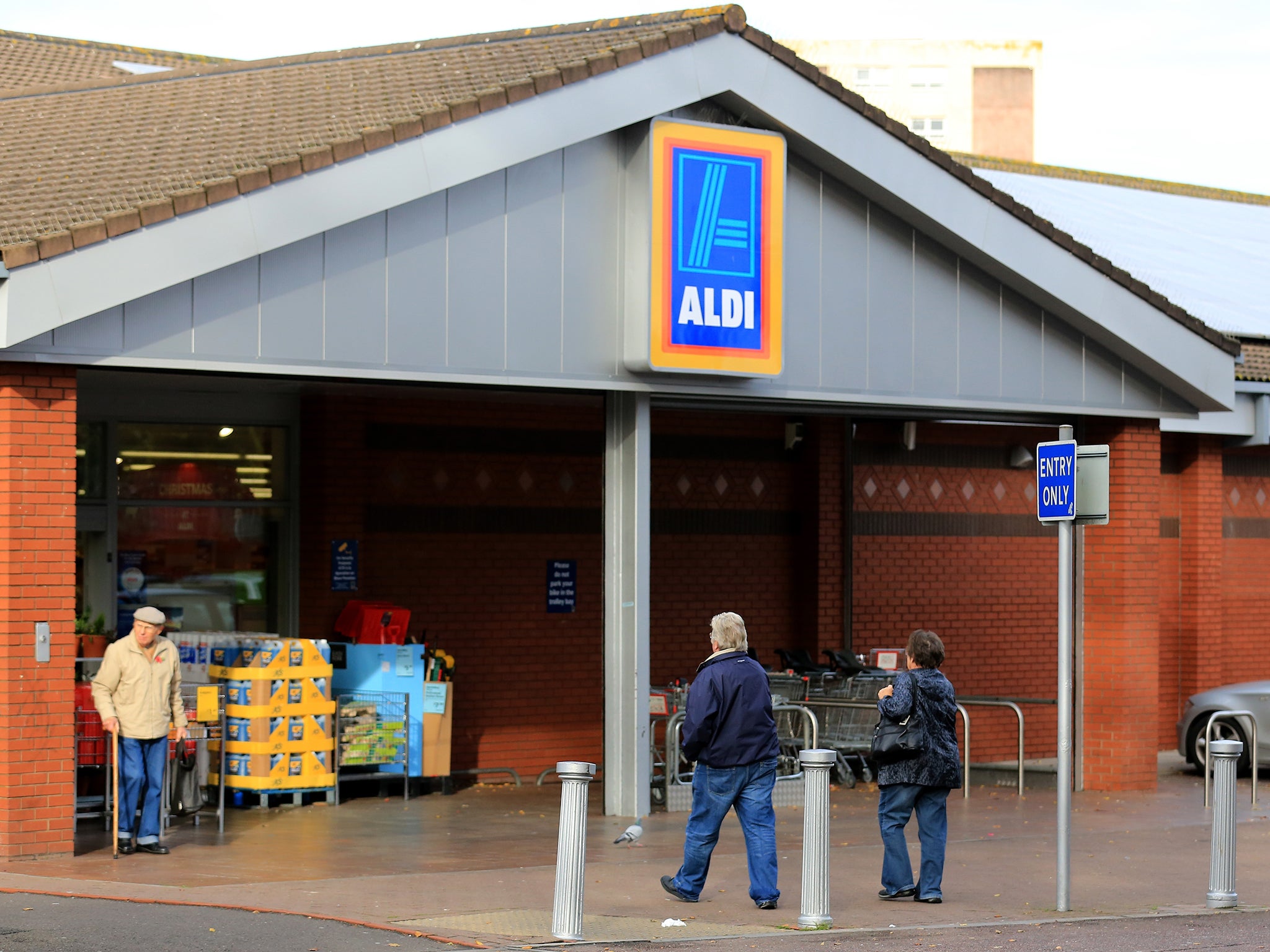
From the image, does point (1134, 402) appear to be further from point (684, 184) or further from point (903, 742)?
point (903, 742)

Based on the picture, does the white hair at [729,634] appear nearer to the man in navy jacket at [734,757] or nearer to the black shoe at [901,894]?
the man in navy jacket at [734,757]

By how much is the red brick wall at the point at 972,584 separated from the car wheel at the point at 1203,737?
182cm

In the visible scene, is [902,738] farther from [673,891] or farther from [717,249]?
[717,249]

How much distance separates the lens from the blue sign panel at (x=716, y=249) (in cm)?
1303

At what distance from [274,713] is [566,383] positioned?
11.5 feet

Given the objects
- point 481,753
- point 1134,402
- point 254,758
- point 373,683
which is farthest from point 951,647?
point 254,758

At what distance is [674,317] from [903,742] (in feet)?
14.1

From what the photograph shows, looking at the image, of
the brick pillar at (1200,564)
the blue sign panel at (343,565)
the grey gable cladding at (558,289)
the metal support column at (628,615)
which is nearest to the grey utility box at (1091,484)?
the grey gable cladding at (558,289)

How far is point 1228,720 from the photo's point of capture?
1795cm

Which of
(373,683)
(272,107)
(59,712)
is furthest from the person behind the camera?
(373,683)

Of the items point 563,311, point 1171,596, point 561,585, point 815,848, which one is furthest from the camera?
point 1171,596

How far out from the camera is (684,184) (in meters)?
13.1

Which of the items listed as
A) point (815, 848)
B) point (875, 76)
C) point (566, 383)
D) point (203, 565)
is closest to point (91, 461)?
point (203, 565)

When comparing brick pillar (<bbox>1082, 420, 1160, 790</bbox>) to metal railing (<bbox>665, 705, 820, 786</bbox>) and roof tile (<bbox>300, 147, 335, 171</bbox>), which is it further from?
roof tile (<bbox>300, 147, 335, 171</bbox>)
